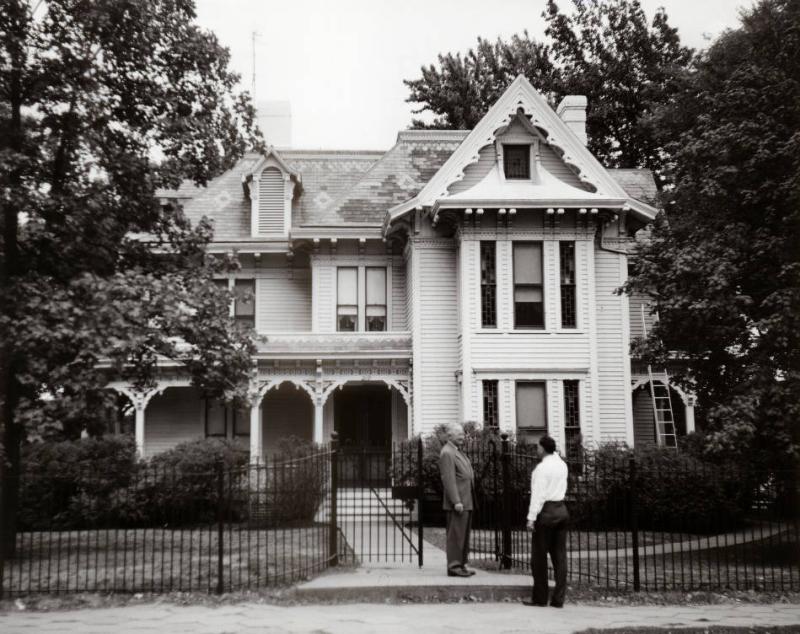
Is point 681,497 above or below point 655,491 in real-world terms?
below

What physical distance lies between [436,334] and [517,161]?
210 inches

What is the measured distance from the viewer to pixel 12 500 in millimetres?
12469

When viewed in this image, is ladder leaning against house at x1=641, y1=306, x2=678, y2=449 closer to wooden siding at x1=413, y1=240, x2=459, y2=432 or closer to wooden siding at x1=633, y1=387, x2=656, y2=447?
wooden siding at x1=633, y1=387, x2=656, y2=447

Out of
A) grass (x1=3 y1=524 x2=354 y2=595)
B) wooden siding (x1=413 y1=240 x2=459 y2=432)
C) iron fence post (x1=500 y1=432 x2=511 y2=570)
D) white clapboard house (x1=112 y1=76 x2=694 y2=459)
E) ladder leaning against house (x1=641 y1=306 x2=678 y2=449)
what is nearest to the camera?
grass (x1=3 y1=524 x2=354 y2=595)

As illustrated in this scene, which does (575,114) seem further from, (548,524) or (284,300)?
(548,524)

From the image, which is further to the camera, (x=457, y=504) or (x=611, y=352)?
(x=611, y=352)

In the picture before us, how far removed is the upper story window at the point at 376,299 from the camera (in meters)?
23.7

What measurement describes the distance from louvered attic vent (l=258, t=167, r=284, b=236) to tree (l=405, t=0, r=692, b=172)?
18.4m

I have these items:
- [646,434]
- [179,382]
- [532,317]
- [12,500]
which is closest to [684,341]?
[532,317]

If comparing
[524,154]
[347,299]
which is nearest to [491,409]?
[347,299]

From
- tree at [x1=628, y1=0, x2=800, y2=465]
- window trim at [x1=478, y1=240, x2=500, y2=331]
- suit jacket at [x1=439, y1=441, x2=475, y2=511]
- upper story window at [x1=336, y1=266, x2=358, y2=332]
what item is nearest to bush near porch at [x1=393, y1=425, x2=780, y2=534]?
tree at [x1=628, y1=0, x2=800, y2=465]

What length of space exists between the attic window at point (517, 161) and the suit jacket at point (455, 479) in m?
12.3

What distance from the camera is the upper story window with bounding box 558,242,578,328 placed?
21266mm

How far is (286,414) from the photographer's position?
24422 mm
